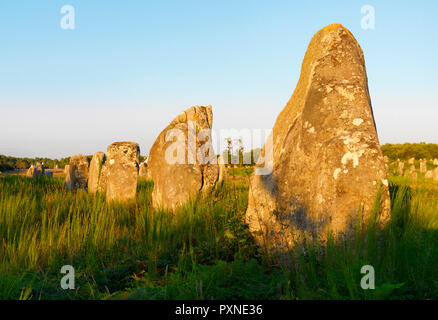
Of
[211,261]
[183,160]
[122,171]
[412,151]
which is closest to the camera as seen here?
[211,261]

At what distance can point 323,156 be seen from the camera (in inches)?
178

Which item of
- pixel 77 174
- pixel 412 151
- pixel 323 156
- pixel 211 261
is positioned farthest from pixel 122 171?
pixel 412 151

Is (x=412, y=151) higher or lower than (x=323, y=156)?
lower

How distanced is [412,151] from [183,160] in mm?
39568

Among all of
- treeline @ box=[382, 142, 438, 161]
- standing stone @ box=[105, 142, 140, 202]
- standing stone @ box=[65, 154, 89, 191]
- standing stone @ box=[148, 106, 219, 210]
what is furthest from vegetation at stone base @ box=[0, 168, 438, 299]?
treeline @ box=[382, 142, 438, 161]

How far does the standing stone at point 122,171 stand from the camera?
1057 centimetres

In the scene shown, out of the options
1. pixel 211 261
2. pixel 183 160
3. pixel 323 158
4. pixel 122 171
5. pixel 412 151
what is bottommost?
pixel 211 261

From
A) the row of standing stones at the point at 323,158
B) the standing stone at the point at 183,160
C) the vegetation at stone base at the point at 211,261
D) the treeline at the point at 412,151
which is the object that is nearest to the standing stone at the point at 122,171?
the standing stone at the point at 183,160

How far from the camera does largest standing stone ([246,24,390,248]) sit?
4.24m

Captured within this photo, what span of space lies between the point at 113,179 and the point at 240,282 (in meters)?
8.24

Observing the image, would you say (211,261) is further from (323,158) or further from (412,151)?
(412,151)

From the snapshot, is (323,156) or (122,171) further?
(122,171)

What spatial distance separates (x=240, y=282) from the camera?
3.28 meters
